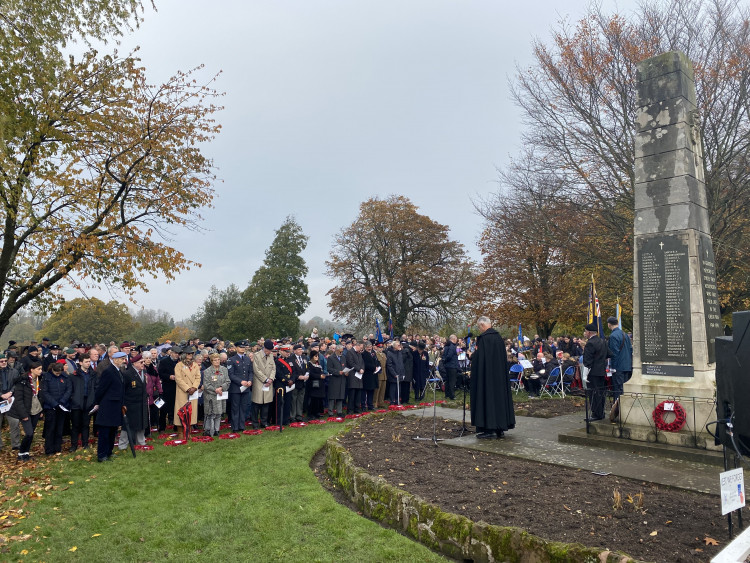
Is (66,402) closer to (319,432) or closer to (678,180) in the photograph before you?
(319,432)

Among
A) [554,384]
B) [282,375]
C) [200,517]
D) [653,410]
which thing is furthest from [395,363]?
[200,517]

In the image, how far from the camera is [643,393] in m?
8.48

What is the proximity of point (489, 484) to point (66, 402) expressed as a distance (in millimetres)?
8873

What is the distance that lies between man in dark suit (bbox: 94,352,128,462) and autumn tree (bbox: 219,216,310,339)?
3439cm

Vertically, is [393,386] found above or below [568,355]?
below

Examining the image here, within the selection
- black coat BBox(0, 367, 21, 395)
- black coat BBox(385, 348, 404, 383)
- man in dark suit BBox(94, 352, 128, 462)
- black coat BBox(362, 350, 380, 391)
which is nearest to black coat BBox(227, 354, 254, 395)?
man in dark suit BBox(94, 352, 128, 462)

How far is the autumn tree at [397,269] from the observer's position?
39969 millimetres

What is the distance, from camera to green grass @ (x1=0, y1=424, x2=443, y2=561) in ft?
17.4

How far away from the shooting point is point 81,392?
10656mm

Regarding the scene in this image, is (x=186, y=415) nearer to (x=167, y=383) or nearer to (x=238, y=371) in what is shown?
(x=238, y=371)

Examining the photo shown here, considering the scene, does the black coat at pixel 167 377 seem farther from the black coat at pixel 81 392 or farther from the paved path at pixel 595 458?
the paved path at pixel 595 458

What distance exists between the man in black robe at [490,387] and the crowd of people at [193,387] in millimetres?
18

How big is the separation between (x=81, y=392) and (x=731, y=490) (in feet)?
37.1

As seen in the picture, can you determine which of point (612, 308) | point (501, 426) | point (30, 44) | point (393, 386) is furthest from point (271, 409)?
point (612, 308)
